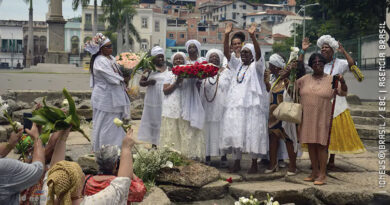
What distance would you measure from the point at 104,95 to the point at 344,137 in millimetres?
3569

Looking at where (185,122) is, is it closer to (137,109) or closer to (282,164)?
(282,164)

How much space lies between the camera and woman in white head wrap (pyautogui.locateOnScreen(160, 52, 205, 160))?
22.4ft

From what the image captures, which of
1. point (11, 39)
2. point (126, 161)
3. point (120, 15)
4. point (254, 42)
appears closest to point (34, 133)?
point (126, 161)

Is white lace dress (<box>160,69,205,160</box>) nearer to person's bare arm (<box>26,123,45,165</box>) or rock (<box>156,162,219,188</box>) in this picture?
rock (<box>156,162,219,188</box>)

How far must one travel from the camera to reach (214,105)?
7113 millimetres

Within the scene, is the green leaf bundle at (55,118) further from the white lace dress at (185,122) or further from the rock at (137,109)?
the rock at (137,109)

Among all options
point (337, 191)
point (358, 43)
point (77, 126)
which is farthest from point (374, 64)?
point (77, 126)

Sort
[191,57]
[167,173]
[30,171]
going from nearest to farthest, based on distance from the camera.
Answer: [30,171] → [167,173] → [191,57]

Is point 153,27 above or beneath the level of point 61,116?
above

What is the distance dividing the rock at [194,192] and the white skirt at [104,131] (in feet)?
4.71

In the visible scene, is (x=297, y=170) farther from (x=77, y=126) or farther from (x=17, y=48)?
(x=17, y=48)

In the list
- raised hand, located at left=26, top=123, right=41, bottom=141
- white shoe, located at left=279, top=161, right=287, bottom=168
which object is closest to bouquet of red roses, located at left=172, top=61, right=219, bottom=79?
white shoe, located at left=279, top=161, right=287, bottom=168

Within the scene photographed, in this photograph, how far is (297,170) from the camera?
6.71 meters

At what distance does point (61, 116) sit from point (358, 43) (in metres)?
13.8
